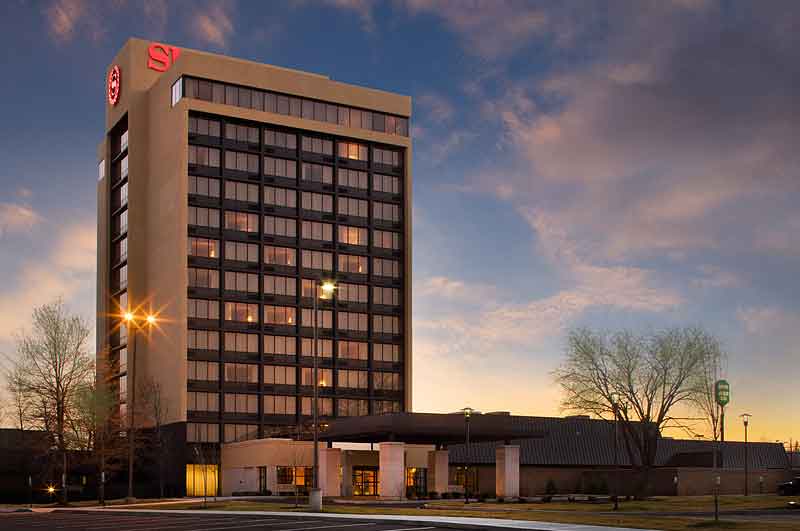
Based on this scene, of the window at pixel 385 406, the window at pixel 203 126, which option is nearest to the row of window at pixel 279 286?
the window at pixel 385 406

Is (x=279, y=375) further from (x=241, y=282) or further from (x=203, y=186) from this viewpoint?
(x=203, y=186)

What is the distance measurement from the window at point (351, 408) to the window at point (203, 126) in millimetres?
34211

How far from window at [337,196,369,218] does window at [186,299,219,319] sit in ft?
63.4

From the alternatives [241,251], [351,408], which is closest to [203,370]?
[241,251]

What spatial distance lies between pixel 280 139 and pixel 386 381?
31.5 meters

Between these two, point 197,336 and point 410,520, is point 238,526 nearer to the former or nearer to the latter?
point 410,520

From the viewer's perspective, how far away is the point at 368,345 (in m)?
124

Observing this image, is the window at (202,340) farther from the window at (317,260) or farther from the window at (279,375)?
the window at (317,260)

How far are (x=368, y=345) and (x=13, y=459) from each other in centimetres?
4152

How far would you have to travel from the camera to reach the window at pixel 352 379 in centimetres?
12131

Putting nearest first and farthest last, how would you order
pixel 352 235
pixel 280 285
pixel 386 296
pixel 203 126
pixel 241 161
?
pixel 203 126, pixel 241 161, pixel 280 285, pixel 352 235, pixel 386 296

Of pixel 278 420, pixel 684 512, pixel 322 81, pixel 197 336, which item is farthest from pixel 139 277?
pixel 684 512

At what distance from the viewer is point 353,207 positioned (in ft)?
408

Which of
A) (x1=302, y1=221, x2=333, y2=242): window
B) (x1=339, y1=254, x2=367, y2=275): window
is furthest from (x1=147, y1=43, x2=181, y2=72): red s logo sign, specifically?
(x1=339, y1=254, x2=367, y2=275): window
